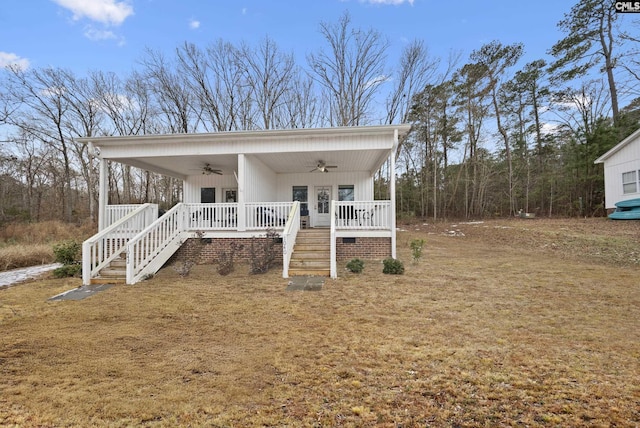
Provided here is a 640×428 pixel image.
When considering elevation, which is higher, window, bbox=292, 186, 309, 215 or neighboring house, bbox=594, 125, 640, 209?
neighboring house, bbox=594, 125, 640, 209

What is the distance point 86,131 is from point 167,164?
1604 cm

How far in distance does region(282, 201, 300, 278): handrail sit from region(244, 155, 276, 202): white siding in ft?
5.41

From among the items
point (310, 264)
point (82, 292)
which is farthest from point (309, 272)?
point (82, 292)

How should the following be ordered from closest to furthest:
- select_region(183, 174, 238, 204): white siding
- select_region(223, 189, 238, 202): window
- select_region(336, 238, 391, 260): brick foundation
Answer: select_region(336, 238, 391, 260): brick foundation, select_region(183, 174, 238, 204): white siding, select_region(223, 189, 238, 202): window

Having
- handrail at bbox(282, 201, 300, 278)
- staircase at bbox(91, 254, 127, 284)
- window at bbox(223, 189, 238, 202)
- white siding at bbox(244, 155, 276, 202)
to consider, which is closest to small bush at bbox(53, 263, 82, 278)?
staircase at bbox(91, 254, 127, 284)

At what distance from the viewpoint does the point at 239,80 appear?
73.2 ft

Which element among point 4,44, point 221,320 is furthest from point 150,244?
point 4,44

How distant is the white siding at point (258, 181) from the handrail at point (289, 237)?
1.65 meters

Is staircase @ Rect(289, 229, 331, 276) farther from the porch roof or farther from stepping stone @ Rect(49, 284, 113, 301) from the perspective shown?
stepping stone @ Rect(49, 284, 113, 301)

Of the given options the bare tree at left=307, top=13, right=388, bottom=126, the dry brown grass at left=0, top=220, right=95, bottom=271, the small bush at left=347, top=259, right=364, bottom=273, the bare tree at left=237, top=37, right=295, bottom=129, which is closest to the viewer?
the small bush at left=347, top=259, right=364, bottom=273

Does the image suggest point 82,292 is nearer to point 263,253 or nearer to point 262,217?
point 263,253

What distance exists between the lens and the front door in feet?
40.2

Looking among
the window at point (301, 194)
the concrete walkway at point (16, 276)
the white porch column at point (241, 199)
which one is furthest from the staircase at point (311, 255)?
the concrete walkway at point (16, 276)

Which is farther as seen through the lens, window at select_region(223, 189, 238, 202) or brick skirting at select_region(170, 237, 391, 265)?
→ window at select_region(223, 189, 238, 202)
